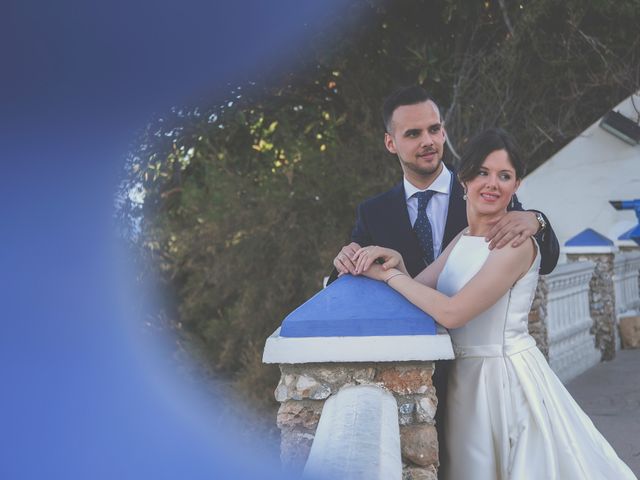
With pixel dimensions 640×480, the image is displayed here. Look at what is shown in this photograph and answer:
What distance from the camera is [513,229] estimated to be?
8.10 ft

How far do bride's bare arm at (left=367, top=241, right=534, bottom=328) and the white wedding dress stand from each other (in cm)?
8

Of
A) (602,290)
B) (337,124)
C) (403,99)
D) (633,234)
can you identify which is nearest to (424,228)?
(403,99)

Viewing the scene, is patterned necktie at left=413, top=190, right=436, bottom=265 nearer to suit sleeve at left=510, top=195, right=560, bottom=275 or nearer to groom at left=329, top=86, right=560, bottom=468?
groom at left=329, top=86, right=560, bottom=468

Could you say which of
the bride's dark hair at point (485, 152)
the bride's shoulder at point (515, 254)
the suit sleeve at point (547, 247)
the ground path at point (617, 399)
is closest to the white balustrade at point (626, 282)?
the ground path at point (617, 399)

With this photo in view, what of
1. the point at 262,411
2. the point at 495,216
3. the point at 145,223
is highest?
the point at 145,223

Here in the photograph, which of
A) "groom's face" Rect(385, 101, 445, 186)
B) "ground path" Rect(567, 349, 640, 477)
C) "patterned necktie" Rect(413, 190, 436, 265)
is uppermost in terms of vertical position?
"groom's face" Rect(385, 101, 445, 186)

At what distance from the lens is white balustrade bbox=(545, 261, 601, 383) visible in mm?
7148

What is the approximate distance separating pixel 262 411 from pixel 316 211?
9.02ft

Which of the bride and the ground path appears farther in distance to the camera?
the ground path

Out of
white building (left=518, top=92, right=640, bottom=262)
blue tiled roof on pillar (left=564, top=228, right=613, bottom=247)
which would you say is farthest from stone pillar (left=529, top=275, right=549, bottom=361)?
white building (left=518, top=92, right=640, bottom=262)

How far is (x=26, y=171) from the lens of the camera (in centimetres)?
84

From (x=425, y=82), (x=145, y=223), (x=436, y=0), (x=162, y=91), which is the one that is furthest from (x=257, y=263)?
(x=162, y=91)

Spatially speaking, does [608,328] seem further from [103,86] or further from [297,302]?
[103,86]

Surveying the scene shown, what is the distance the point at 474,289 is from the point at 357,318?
381 millimetres
